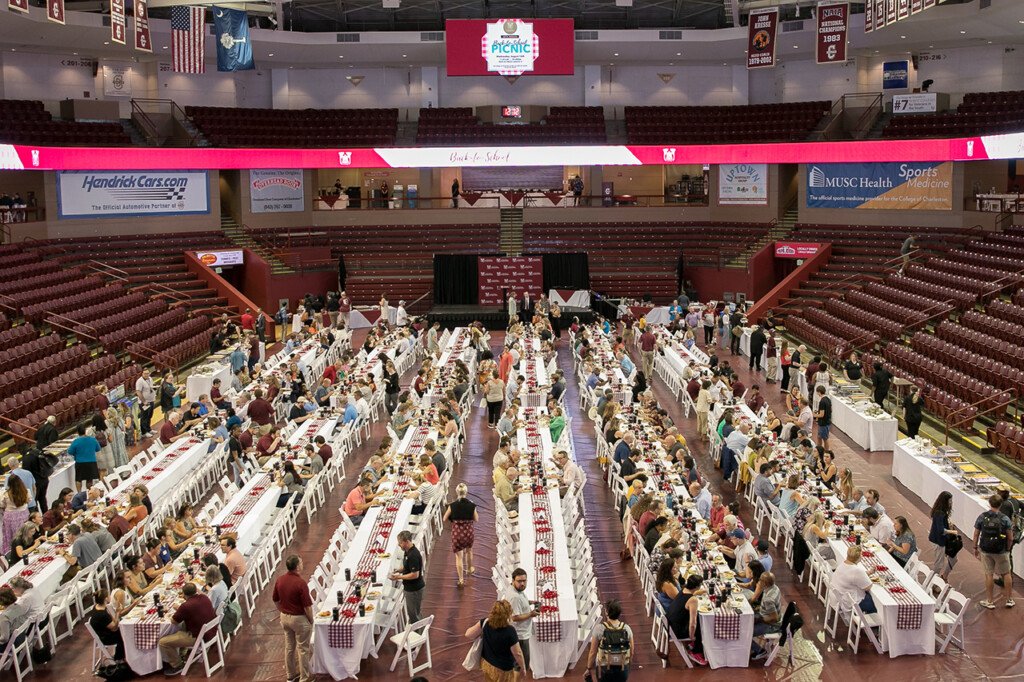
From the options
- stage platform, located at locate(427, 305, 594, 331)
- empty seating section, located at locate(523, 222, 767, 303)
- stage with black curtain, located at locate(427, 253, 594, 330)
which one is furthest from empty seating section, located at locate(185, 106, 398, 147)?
stage platform, located at locate(427, 305, 594, 331)

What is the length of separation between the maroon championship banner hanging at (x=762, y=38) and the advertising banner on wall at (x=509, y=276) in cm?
1019

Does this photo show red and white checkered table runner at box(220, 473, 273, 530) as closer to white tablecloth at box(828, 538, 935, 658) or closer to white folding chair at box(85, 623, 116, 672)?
white folding chair at box(85, 623, 116, 672)

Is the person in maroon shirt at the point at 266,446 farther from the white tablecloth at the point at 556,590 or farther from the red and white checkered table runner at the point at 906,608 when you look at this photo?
the red and white checkered table runner at the point at 906,608

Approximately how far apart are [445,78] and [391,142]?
17.4 feet

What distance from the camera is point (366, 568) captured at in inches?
486

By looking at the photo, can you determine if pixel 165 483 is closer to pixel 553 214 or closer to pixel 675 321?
pixel 675 321

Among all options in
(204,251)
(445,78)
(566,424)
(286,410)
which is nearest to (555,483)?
(566,424)

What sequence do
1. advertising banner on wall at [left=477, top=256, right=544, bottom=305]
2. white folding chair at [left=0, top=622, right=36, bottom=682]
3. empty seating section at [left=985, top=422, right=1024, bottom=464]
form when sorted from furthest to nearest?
advertising banner on wall at [left=477, top=256, right=544, bottom=305] < empty seating section at [left=985, top=422, right=1024, bottom=464] < white folding chair at [left=0, top=622, right=36, bottom=682]

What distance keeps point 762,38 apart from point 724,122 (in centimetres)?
974

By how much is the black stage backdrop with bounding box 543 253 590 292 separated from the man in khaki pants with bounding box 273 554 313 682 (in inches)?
1086

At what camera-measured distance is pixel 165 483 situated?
52.6 feet

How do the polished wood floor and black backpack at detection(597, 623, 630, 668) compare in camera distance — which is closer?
black backpack at detection(597, 623, 630, 668)

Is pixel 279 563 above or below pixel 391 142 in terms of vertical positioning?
below

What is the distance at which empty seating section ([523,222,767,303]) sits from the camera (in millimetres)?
38188
